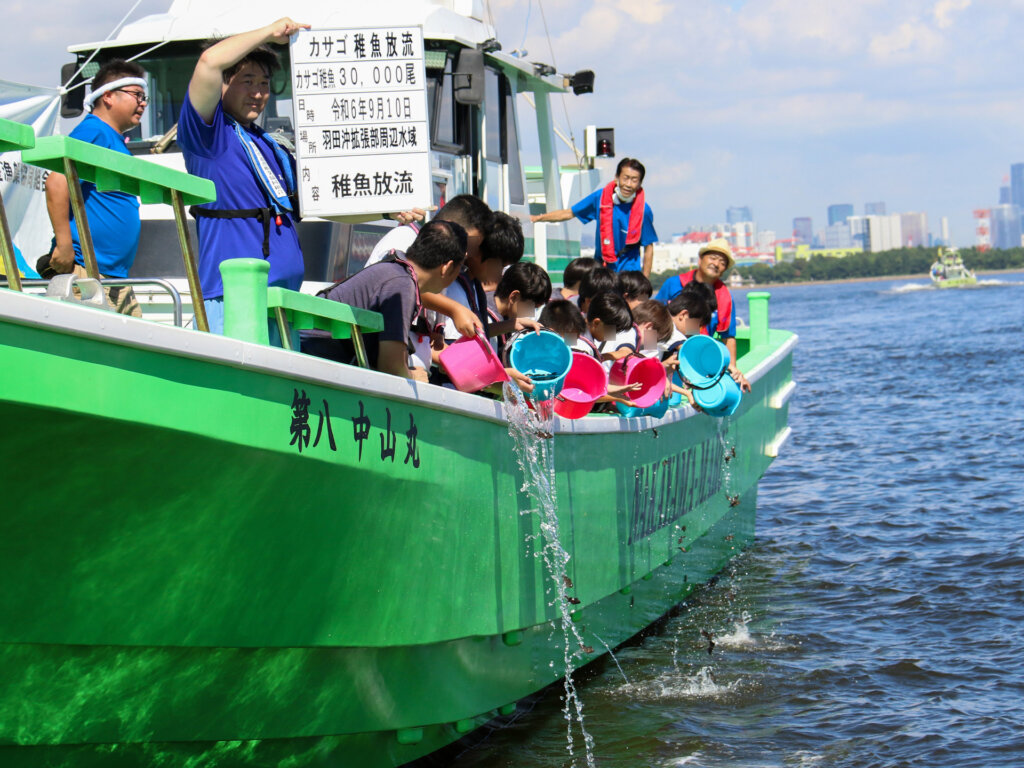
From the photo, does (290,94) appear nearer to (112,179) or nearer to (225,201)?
(225,201)

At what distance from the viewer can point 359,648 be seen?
13.8 ft

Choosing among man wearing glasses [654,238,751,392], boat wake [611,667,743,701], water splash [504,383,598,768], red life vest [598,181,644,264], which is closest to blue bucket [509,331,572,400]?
water splash [504,383,598,768]

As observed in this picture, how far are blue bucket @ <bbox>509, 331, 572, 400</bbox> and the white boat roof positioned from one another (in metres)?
2.89

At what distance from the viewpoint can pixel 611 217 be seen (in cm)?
880

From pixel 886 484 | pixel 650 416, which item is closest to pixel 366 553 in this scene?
pixel 650 416

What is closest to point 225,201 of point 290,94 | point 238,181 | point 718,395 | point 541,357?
point 238,181

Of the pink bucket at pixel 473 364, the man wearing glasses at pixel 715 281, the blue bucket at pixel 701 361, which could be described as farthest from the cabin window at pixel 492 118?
the pink bucket at pixel 473 364

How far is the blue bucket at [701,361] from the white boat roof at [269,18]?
2.33 metres

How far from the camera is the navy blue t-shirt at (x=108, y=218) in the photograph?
189 inches

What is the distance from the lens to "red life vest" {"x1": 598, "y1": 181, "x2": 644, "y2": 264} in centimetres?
878

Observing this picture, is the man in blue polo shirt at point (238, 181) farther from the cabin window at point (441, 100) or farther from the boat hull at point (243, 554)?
the cabin window at point (441, 100)

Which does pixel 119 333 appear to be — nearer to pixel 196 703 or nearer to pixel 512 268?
pixel 196 703

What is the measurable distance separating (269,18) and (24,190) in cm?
175

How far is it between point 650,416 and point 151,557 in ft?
11.4
